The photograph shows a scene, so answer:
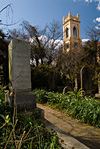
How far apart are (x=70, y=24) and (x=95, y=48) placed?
25640 millimetres

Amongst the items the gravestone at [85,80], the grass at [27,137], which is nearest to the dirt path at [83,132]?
the grass at [27,137]

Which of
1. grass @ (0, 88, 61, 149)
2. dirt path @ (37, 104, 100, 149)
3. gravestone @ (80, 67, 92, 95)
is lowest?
dirt path @ (37, 104, 100, 149)

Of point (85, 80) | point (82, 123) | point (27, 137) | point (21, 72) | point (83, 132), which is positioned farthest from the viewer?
point (85, 80)

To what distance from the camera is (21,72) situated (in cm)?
357

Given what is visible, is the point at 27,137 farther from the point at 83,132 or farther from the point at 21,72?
the point at 21,72

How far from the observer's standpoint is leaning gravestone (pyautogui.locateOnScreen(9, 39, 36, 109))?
3.48m

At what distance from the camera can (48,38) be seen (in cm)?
1914

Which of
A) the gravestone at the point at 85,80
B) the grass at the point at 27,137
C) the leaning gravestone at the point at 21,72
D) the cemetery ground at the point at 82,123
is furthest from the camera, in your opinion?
the gravestone at the point at 85,80

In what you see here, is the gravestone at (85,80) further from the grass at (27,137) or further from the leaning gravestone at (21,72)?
the grass at (27,137)

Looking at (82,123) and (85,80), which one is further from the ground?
(85,80)

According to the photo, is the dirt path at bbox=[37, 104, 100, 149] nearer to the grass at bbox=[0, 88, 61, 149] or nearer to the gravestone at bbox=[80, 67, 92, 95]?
the grass at bbox=[0, 88, 61, 149]

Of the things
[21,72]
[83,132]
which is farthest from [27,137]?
[21,72]

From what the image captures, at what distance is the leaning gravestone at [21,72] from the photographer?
3.48 metres

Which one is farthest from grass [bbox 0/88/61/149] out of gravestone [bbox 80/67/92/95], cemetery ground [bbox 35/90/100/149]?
gravestone [bbox 80/67/92/95]
